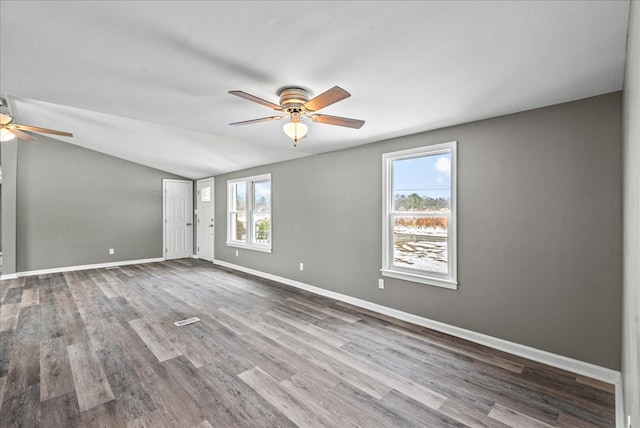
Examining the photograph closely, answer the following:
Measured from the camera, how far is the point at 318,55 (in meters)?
1.81

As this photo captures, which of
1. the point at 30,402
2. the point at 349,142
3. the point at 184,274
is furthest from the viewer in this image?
the point at 184,274

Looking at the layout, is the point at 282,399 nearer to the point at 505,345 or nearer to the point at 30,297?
the point at 505,345

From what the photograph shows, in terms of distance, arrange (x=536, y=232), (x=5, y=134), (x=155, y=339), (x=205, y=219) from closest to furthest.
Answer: (x=536, y=232), (x=155, y=339), (x=5, y=134), (x=205, y=219)

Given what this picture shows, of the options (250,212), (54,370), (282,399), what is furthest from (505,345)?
(250,212)

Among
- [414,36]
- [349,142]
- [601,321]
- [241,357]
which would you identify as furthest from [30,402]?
[601,321]

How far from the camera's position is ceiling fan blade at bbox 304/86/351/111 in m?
1.82

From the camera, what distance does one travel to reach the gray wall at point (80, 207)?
5910mm

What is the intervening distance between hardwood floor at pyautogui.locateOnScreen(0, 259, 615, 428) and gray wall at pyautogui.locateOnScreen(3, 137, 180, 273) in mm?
2797

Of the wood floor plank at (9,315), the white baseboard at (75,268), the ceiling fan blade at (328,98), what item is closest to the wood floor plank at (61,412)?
the wood floor plank at (9,315)

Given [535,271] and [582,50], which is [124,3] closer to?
[582,50]

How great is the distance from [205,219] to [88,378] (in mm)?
5659

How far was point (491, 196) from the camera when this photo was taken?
2887mm

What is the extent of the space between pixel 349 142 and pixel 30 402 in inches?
149

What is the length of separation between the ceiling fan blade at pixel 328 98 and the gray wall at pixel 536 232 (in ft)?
5.70
